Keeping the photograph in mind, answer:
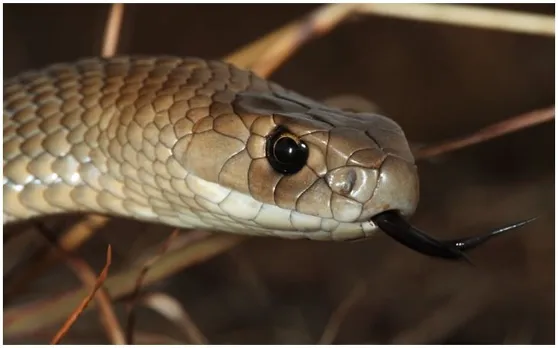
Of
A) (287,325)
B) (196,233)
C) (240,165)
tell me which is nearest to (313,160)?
(240,165)

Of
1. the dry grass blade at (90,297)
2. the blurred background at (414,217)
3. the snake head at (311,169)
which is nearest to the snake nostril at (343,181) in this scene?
the snake head at (311,169)

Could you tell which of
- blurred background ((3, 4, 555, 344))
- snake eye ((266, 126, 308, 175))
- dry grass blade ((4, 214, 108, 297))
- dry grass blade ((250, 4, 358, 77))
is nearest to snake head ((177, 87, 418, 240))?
snake eye ((266, 126, 308, 175))

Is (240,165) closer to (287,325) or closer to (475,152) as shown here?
(287,325)

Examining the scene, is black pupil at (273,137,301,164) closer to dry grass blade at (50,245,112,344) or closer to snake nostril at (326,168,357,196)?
snake nostril at (326,168,357,196)

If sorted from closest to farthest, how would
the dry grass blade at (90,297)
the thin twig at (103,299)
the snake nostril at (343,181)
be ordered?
the dry grass blade at (90,297), the snake nostril at (343,181), the thin twig at (103,299)

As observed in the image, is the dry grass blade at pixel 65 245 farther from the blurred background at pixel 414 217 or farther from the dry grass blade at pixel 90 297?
the blurred background at pixel 414 217

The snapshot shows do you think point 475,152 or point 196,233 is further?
point 475,152

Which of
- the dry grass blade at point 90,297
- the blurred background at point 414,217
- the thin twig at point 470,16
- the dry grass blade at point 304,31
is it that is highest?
the thin twig at point 470,16

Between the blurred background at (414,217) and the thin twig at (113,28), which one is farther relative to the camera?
the blurred background at (414,217)
